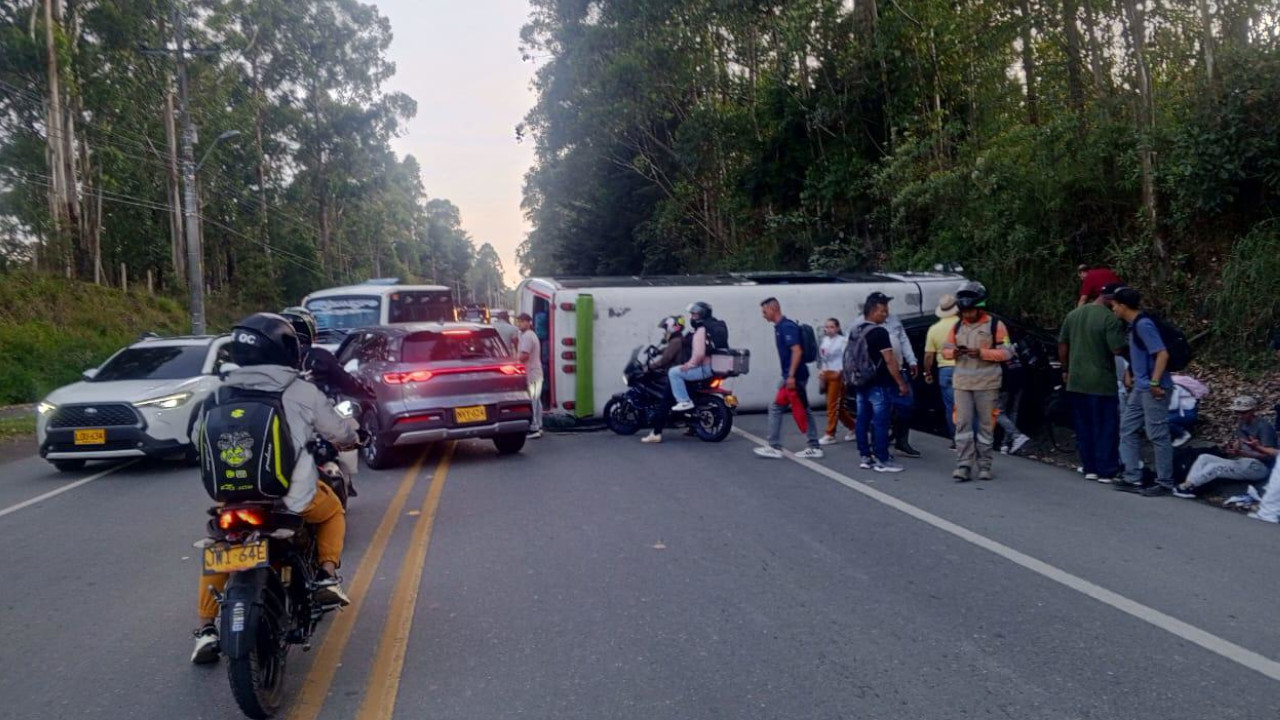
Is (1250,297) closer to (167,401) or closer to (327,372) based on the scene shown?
(327,372)

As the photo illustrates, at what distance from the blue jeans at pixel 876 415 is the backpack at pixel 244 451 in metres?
6.99

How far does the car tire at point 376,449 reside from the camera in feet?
37.4

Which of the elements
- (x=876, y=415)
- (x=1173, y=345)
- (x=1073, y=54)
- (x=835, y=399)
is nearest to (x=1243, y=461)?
(x=1173, y=345)

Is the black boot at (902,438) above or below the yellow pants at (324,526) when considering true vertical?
below

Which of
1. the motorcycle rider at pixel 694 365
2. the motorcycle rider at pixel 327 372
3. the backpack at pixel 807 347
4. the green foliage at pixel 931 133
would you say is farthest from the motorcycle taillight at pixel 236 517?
the green foliage at pixel 931 133

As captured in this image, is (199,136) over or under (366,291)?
over

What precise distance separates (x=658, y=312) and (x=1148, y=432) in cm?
819

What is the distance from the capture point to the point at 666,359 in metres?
12.9

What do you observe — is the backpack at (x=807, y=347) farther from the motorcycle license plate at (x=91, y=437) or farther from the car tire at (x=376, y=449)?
the motorcycle license plate at (x=91, y=437)

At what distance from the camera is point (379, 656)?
5.14 m

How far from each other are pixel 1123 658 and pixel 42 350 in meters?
27.6

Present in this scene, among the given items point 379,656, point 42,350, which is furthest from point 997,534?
point 42,350

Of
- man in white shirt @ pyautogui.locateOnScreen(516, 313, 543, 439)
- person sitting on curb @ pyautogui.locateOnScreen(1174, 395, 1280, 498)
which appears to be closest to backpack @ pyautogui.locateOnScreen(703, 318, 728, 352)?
man in white shirt @ pyautogui.locateOnScreen(516, 313, 543, 439)

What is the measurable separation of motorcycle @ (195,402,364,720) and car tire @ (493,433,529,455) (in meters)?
7.24
